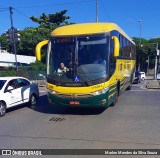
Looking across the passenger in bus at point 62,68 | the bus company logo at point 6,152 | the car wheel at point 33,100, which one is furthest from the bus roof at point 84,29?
the bus company logo at point 6,152

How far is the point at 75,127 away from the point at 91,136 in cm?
121

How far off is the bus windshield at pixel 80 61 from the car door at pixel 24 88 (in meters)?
2.29

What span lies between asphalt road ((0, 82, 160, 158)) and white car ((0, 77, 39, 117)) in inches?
16.2

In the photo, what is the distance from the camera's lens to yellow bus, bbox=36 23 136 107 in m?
10.6

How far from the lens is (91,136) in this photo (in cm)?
789

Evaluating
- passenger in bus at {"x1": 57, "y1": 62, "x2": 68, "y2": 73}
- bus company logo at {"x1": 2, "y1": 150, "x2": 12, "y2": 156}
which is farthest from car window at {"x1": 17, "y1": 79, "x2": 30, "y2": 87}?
bus company logo at {"x1": 2, "y1": 150, "x2": 12, "y2": 156}

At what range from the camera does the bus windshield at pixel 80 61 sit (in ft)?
35.1

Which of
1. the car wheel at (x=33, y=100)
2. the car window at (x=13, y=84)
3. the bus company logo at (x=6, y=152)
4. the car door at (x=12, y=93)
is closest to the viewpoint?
the bus company logo at (x=6, y=152)

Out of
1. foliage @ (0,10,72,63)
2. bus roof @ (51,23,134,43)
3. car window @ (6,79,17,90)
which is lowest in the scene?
car window @ (6,79,17,90)

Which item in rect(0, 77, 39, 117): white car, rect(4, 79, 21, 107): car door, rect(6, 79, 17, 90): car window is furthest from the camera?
rect(6, 79, 17, 90): car window

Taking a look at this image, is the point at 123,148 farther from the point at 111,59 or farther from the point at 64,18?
the point at 64,18

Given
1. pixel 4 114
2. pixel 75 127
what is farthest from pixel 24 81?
pixel 75 127

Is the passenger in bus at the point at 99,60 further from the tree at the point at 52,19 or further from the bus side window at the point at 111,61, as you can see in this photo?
the tree at the point at 52,19

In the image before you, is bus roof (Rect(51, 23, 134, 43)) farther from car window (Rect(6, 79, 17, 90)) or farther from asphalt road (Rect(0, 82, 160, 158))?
asphalt road (Rect(0, 82, 160, 158))
